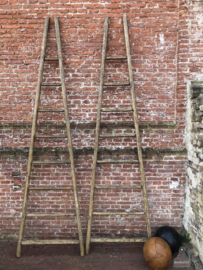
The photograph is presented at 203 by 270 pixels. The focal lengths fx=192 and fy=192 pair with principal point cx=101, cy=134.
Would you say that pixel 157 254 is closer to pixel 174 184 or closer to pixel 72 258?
pixel 174 184

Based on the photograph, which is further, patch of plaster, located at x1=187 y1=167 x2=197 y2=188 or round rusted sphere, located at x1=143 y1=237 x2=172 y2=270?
patch of plaster, located at x1=187 y1=167 x2=197 y2=188

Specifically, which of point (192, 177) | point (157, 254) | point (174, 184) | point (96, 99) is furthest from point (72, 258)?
point (96, 99)

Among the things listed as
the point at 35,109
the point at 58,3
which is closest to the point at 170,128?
the point at 35,109

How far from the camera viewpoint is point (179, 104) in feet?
10.4

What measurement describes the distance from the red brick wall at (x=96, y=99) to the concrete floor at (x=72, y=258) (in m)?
0.24

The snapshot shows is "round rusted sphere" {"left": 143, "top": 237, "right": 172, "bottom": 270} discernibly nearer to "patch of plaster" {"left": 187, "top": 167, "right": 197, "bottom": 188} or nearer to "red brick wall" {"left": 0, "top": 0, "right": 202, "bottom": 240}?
"red brick wall" {"left": 0, "top": 0, "right": 202, "bottom": 240}

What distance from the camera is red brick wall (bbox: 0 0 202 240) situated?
304 centimetres

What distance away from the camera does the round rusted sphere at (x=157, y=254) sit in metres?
2.62

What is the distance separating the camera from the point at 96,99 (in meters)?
3.18

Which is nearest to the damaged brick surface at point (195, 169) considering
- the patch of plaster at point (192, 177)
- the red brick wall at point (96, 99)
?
the patch of plaster at point (192, 177)

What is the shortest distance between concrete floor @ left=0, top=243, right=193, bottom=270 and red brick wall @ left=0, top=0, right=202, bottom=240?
24 centimetres

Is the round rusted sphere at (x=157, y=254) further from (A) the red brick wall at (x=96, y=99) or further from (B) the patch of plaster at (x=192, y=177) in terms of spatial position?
(B) the patch of plaster at (x=192, y=177)

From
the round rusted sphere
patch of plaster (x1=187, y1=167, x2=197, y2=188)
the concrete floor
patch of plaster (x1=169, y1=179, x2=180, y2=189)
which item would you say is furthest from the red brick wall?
the round rusted sphere

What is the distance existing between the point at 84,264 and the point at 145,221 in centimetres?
119
